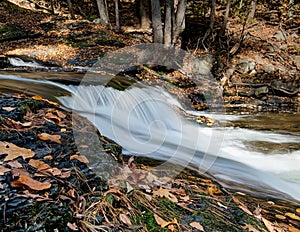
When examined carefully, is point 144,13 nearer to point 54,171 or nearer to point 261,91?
point 261,91

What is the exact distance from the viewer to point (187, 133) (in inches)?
241

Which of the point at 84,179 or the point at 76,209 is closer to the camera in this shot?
the point at 76,209

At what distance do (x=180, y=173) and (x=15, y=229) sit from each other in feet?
5.77

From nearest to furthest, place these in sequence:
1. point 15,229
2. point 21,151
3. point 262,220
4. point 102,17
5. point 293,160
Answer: point 15,229 < point 21,151 < point 262,220 < point 293,160 < point 102,17

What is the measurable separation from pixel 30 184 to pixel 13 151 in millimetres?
471

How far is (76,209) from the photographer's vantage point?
5.09ft

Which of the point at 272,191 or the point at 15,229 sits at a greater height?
the point at 15,229

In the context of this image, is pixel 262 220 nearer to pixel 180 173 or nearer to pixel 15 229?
pixel 180 173

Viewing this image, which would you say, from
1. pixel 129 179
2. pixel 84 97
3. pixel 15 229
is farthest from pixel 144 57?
pixel 15 229

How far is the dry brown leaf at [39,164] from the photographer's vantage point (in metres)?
1.84

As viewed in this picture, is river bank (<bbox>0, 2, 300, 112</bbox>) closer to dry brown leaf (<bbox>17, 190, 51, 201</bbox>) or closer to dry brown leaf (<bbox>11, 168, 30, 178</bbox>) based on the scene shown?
dry brown leaf (<bbox>11, 168, 30, 178</bbox>)

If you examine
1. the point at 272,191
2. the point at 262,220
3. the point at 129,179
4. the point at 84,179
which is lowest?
the point at 272,191

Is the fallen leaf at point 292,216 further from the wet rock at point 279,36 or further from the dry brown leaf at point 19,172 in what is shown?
the wet rock at point 279,36

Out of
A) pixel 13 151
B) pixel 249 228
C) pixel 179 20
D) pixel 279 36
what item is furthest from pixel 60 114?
pixel 279 36
